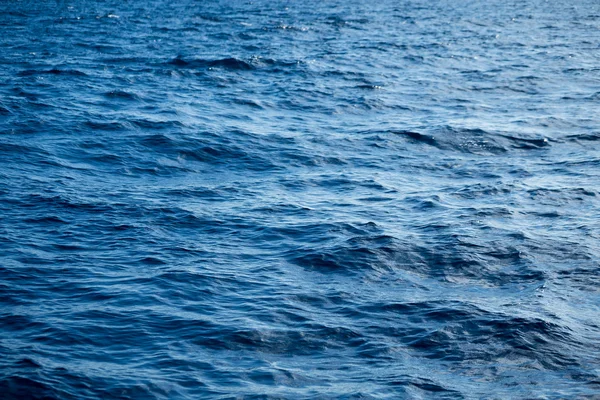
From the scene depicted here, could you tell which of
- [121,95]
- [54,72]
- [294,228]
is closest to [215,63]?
[54,72]

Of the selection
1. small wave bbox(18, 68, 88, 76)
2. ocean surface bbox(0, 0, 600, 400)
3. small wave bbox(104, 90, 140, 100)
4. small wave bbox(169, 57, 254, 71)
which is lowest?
ocean surface bbox(0, 0, 600, 400)

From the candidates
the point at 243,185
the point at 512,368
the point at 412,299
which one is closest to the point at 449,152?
the point at 243,185

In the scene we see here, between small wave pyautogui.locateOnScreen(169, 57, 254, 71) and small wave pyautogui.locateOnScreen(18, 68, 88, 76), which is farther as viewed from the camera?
small wave pyautogui.locateOnScreen(169, 57, 254, 71)

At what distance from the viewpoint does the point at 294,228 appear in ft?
65.3

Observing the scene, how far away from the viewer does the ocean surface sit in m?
13.7

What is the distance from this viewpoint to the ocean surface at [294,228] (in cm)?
1372

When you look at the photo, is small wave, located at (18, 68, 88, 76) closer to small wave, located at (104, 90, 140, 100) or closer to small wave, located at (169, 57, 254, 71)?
small wave, located at (104, 90, 140, 100)

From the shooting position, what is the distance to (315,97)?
33906 millimetres

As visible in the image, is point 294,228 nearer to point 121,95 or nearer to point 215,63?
point 121,95

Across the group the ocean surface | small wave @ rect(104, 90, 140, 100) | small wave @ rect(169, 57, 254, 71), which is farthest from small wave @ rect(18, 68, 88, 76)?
small wave @ rect(169, 57, 254, 71)

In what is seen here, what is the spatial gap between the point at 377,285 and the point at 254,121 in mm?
14141

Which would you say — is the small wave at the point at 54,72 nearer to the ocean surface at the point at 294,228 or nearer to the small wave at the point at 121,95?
the ocean surface at the point at 294,228

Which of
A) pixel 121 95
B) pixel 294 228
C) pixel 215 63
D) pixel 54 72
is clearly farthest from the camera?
pixel 215 63

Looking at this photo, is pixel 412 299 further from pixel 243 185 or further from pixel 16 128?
pixel 16 128
